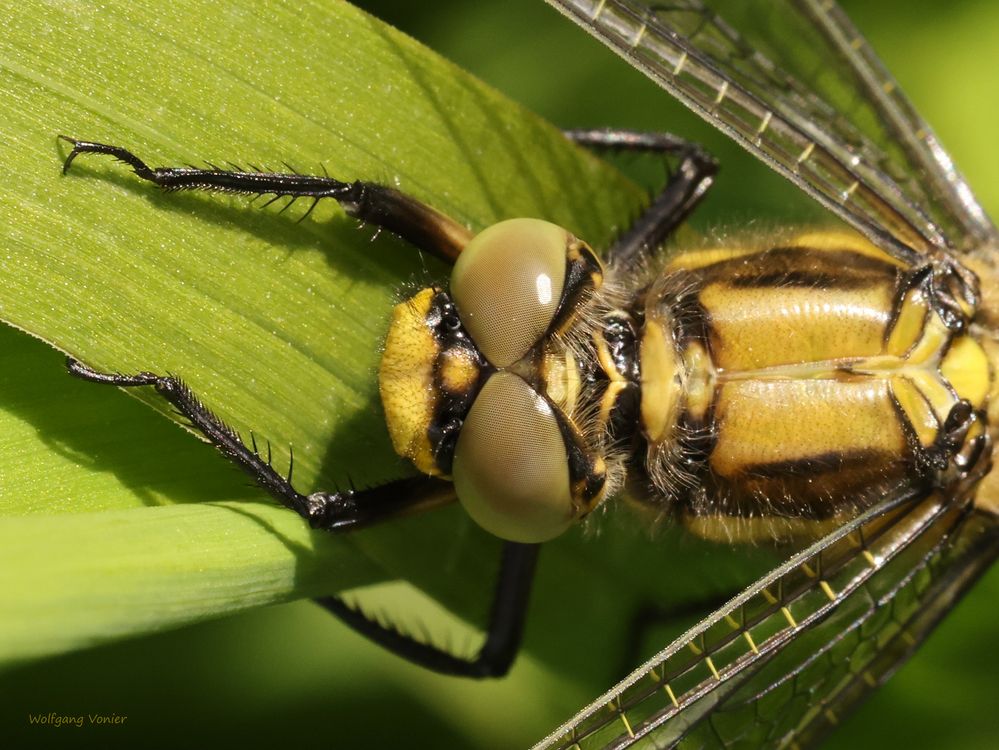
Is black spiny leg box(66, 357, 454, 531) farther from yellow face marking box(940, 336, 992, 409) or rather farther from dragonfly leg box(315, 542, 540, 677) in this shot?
yellow face marking box(940, 336, 992, 409)

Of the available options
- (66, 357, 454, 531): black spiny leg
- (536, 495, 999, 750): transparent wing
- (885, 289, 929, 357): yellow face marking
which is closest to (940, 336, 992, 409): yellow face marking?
(885, 289, 929, 357): yellow face marking

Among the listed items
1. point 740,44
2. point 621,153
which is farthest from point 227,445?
point 740,44

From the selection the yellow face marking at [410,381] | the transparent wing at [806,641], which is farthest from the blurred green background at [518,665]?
the yellow face marking at [410,381]

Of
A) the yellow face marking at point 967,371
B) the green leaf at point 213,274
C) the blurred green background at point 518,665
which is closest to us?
the green leaf at point 213,274

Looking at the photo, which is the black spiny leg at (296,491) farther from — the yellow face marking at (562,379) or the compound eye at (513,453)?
the yellow face marking at (562,379)


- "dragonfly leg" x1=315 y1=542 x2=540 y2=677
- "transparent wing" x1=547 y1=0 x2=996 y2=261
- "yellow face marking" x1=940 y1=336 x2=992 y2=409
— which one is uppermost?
"transparent wing" x1=547 y1=0 x2=996 y2=261

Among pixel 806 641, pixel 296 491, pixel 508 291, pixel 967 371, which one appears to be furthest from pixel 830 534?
pixel 296 491
